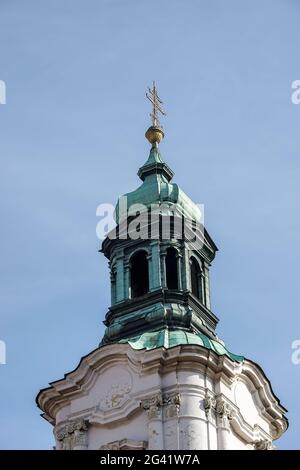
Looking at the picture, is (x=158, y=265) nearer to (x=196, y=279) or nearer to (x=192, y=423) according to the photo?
(x=196, y=279)

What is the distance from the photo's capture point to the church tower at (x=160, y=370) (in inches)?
1239

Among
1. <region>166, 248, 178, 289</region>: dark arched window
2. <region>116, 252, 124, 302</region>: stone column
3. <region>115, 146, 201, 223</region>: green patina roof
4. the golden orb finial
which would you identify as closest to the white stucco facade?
<region>116, 252, 124, 302</region>: stone column

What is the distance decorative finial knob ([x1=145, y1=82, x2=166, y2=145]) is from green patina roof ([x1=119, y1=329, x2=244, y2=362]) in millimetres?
9219

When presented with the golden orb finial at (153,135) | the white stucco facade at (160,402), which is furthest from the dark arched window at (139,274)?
the golden orb finial at (153,135)

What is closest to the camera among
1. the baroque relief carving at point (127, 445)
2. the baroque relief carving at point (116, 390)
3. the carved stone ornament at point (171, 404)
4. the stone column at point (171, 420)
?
the stone column at point (171, 420)

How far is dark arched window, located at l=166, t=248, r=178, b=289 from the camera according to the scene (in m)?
36.3

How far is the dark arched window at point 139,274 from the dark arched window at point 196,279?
138 centimetres

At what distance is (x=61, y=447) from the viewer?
107ft

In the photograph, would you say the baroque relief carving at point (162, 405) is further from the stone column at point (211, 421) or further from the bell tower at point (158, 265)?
the bell tower at point (158, 265)

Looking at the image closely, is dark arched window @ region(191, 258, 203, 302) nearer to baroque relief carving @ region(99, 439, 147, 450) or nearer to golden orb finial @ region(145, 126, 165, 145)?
golden orb finial @ region(145, 126, 165, 145)
